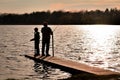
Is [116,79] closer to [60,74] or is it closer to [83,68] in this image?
[83,68]

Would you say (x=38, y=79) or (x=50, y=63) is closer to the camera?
(x=38, y=79)

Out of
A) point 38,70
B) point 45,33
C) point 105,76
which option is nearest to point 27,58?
point 45,33

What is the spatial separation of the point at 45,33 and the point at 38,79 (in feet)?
22.3

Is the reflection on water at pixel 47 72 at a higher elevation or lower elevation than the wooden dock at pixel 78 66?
lower

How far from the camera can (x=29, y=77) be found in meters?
22.2

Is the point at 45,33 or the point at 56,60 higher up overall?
the point at 45,33

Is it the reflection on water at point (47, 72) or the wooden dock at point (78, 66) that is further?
the reflection on water at point (47, 72)

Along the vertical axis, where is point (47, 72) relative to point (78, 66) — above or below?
below

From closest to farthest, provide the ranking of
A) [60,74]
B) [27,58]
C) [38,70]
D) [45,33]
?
1. [60,74]
2. [38,70]
3. [45,33]
4. [27,58]

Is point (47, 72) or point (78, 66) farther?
point (47, 72)

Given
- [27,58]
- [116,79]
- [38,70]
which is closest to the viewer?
[116,79]

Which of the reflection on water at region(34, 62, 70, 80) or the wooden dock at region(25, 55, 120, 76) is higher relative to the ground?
the wooden dock at region(25, 55, 120, 76)

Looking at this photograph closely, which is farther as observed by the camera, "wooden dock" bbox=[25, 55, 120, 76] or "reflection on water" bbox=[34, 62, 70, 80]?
"reflection on water" bbox=[34, 62, 70, 80]

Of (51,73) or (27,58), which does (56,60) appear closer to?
(51,73)
